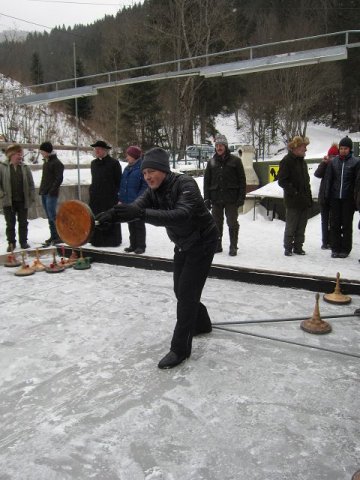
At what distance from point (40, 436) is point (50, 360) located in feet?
3.45

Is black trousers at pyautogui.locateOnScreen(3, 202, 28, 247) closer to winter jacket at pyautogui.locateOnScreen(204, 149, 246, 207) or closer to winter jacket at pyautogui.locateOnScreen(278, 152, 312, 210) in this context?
winter jacket at pyautogui.locateOnScreen(204, 149, 246, 207)

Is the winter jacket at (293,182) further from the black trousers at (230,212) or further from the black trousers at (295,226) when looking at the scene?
the black trousers at (230,212)

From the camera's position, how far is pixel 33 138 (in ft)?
50.6

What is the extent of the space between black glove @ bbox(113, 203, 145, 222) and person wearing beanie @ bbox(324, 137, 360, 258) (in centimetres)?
434

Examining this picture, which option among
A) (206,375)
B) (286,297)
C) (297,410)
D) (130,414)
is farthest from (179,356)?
(286,297)

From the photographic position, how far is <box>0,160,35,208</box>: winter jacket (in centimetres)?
712

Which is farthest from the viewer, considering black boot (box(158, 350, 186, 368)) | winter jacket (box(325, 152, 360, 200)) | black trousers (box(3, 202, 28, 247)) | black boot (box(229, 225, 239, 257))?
black trousers (box(3, 202, 28, 247))

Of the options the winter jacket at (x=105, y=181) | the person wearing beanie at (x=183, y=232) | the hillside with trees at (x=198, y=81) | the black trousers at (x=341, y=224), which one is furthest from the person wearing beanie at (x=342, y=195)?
the hillside with trees at (x=198, y=81)

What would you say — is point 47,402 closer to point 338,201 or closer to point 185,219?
point 185,219

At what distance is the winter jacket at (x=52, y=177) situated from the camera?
24.5 feet

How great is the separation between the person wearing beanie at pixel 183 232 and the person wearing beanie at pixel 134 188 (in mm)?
3407

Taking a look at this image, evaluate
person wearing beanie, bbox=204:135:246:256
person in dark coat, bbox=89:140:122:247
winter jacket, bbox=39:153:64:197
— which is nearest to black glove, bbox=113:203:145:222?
person wearing beanie, bbox=204:135:246:256

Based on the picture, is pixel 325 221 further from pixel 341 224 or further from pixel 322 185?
pixel 322 185

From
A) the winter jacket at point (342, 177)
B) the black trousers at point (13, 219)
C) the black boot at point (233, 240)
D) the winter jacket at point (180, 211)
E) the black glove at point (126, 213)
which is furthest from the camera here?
the black trousers at point (13, 219)
